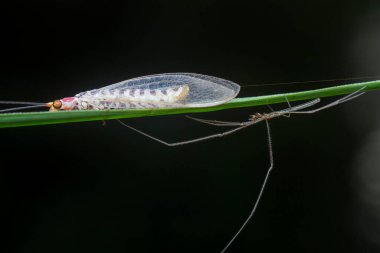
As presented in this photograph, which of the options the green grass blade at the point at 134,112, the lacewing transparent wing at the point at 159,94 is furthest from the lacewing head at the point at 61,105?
the green grass blade at the point at 134,112

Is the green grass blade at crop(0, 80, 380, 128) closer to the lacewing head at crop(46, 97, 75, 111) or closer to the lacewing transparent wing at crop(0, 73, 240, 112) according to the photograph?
the lacewing transparent wing at crop(0, 73, 240, 112)

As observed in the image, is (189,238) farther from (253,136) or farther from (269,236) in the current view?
(253,136)

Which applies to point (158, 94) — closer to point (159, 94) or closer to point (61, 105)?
point (159, 94)

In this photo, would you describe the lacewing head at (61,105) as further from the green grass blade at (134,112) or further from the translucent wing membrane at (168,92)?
the green grass blade at (134,112)

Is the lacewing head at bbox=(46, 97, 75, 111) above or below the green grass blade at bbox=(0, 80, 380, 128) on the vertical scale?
above

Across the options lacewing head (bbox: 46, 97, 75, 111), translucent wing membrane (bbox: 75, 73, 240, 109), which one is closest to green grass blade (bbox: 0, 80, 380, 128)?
translucent wing membrane (bbox: 75, 73, 240, 109)

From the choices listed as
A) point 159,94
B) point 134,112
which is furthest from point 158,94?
point 134,112

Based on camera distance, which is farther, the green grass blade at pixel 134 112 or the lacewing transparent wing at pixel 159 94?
the lacewing transparent wing at pixel 159 94
